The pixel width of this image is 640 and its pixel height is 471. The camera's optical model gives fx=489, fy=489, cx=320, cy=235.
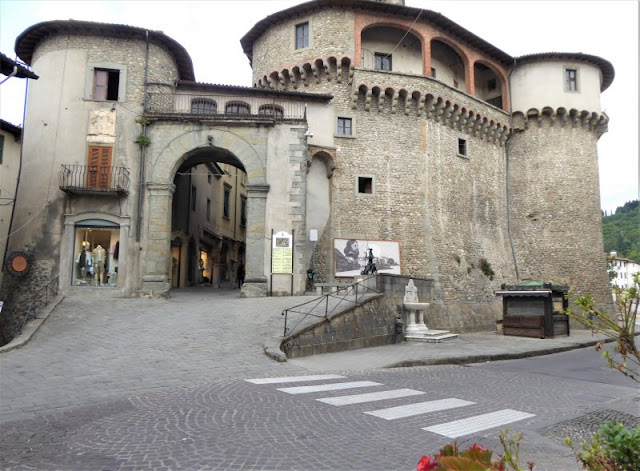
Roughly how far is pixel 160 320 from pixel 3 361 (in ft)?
16.5

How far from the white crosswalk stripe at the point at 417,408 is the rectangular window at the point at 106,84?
1990cm

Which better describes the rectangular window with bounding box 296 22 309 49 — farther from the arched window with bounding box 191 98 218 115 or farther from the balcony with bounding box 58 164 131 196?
the balcony with bounding box 58 164 131 196

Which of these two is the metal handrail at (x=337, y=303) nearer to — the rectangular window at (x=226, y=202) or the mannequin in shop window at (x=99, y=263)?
the mannequin in shop window at (x=99, y=263)

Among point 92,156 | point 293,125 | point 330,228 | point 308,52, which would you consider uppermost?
point 308,52

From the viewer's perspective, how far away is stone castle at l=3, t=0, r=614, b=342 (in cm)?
2075

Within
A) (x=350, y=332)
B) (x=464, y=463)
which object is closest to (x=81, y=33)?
(x=350, y=332)

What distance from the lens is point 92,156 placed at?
824 inches

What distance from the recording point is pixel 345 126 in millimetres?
26906

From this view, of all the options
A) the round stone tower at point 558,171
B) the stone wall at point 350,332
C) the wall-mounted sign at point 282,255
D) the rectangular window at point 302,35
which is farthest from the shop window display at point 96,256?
the round stone tower at point 558,171

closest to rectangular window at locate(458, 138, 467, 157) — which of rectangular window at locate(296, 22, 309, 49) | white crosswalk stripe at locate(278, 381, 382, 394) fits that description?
rectangular window at locate(296, 22, 309, 49)

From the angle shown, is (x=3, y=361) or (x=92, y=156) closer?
(x=3, y=361)

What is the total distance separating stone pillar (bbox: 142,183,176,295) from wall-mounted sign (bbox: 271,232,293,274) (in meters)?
4.45

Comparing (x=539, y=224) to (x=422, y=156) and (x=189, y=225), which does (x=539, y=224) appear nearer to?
(x=422, y=156)

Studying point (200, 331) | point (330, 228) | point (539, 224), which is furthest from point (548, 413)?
point (539, 224)
